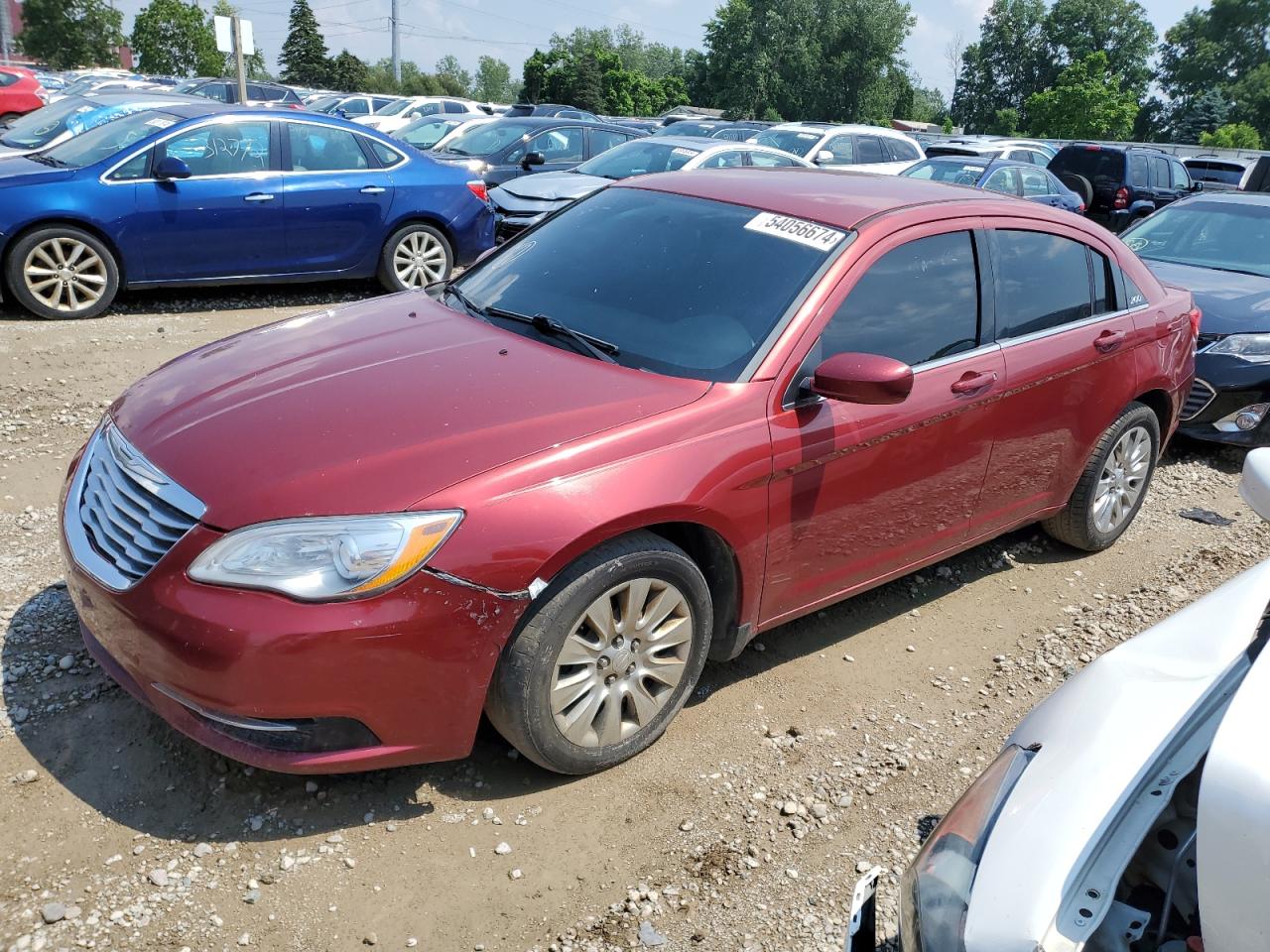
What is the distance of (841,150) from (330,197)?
9.22 m

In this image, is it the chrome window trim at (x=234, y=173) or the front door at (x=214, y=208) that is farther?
the front door at (x=214, y=208)

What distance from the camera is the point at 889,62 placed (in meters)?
71.1

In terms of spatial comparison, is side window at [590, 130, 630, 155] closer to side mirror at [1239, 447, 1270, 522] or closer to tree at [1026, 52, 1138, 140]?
side mirror at [1239, 447, 1270, 522]

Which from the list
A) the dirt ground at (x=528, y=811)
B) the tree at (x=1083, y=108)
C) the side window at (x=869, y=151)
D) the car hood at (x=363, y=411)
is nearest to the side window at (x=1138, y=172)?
the side window at (x=869, y=151)

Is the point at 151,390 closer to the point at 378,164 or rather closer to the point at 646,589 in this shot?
the point at 646,589

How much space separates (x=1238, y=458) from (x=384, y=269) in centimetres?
666

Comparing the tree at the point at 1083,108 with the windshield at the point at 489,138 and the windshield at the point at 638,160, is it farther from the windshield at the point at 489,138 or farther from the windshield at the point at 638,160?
the windshield at the point at 638,160

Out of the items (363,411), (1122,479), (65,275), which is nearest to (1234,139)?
(1122,479)

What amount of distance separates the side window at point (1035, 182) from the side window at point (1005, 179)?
157mm

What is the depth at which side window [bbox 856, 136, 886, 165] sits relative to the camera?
15.6 metres

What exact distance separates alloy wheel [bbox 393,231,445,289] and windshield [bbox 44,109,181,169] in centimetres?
199

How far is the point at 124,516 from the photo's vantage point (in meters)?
2.89

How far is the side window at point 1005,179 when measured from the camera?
517 inches

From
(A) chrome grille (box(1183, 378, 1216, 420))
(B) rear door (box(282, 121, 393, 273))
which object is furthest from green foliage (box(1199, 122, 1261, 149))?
(B) rear door (box(282, 121, 393, 273))
